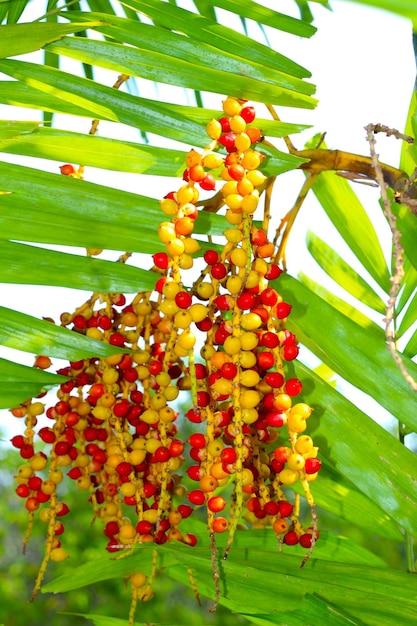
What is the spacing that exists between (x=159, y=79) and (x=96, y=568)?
0.57 m

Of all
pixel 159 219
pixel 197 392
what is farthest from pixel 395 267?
pixel 159 219

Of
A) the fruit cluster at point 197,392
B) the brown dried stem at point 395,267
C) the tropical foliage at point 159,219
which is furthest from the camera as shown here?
the tropical foliage at point 159,219

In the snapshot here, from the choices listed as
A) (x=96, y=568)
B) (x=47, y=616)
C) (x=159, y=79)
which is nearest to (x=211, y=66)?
(x=159, y=79)

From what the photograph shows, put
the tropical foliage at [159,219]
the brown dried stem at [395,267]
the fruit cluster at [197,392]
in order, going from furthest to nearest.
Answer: the tropical foliage at [159,219] → the fruit cluster at [197,392] → the brown dried stem at [395,267]

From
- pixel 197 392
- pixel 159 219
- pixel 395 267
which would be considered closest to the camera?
pixel 395 267

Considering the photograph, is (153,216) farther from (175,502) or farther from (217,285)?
(175,502)

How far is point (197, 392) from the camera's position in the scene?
0.67 metres

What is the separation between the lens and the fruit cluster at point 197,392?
2.08 ft

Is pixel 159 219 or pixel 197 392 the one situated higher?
pixel 159 219

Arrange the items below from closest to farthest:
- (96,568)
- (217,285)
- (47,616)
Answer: (217,285) < (96,568) < (47,616)

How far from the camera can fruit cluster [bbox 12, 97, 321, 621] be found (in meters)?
0.63

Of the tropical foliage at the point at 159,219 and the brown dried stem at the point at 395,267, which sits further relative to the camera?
the tropical foliage at the point at 159,219

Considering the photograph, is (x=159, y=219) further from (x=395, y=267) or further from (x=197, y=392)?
(x=395, y=267)

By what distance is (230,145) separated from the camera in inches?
27.5
